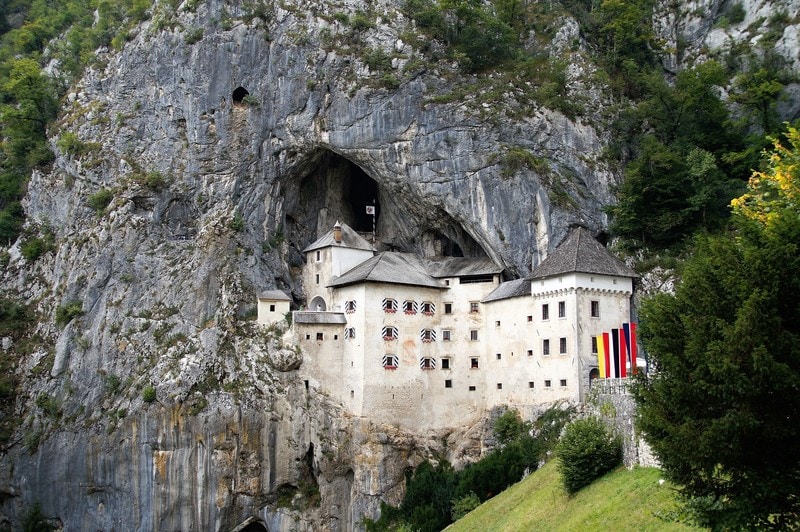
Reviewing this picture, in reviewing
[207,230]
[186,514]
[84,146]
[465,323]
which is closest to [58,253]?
[84,146]

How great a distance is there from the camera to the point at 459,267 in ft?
206

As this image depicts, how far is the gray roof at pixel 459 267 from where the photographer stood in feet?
201

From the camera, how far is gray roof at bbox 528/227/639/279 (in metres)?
54.7

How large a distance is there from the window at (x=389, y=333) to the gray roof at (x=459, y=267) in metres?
5.55

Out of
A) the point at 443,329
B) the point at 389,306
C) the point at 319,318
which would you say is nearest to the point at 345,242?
the point at 319,318

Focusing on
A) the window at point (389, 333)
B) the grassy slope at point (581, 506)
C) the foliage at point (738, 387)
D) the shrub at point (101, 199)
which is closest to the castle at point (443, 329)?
the window at point (389, 333)

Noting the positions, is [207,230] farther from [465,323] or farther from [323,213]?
[465,323]

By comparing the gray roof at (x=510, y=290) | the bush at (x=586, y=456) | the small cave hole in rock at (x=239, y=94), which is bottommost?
the bush at (x=586, y=456)

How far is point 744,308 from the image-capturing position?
22688 mm

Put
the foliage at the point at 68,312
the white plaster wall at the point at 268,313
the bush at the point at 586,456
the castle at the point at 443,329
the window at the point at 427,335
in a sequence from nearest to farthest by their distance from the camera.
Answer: the bush at the point at 586,456, the castle at the point at 443,329, the window at the point at 427,335, the white plaster wall at the point at 268,313, the foliage at the point at 68,312

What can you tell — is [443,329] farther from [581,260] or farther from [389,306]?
[581,260]

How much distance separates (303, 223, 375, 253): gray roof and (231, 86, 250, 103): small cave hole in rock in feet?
41.7

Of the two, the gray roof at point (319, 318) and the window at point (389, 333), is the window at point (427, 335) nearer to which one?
the window at point (389, 333)

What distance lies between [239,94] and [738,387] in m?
53.0
